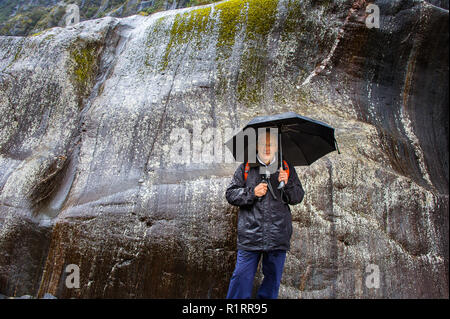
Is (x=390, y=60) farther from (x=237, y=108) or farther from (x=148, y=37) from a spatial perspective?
(x=148, y=37)

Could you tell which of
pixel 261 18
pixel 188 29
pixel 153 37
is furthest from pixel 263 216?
pixel 153 37

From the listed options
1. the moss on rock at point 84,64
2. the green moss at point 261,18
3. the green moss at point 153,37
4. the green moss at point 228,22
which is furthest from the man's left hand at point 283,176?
the moss on rock at point 84,64

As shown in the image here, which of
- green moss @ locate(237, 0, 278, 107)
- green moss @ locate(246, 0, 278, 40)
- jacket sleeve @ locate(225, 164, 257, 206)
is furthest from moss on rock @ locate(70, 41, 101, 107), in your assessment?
jacket sleeve @ locate(225, 164, 257, 206)

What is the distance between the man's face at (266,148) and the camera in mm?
4070

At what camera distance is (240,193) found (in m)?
3.91

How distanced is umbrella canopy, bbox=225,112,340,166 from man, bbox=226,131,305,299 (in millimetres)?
435

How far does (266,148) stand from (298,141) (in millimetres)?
589

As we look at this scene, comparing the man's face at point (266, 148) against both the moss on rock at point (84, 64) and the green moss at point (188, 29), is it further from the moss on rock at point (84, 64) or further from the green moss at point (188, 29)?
the moss on rock at point (84, 64)

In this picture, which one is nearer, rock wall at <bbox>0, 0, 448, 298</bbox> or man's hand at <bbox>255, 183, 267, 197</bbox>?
man's hand at <bbox>255, 183, 267, 197</bbox>

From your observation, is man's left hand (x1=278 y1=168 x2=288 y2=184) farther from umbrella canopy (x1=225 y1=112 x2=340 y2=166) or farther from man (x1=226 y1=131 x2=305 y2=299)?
umbrella canopy (x1=225 y1=112 x2=340 y2=166)

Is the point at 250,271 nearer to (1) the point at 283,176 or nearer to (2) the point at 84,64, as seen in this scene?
(1) the point at 283,176

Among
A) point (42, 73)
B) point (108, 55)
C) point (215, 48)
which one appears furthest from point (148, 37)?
point (42, 73)

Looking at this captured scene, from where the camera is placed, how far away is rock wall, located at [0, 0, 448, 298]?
5.12 m

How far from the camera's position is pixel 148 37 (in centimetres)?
742
